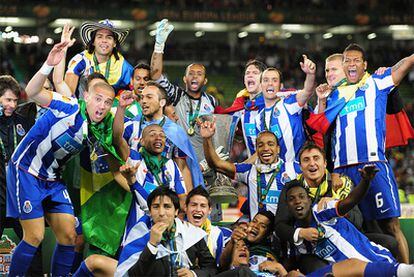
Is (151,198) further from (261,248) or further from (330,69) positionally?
(330,69)

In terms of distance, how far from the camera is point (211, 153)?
8953 mm

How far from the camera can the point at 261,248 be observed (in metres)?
8.21

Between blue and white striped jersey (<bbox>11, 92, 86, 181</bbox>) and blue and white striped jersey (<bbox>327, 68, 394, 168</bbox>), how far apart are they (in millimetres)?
2620

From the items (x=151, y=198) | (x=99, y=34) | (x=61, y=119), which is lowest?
(x=151, y=198)

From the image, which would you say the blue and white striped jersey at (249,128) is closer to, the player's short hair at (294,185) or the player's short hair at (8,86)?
the player's short hair at (294,185)

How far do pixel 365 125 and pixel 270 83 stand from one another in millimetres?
1203

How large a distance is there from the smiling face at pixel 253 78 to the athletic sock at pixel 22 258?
336 cm

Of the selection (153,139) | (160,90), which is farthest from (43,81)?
(160,90)

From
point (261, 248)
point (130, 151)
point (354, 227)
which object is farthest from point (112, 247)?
point (354, 227)

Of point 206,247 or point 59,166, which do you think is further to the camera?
point 59,166

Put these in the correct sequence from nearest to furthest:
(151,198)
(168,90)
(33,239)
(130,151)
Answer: (151,198), (33,239), (130,151), (168,90)

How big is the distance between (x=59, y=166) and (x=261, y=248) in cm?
199

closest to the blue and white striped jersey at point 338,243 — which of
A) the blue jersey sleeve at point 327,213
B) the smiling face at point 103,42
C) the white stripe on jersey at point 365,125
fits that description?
the blue jersey sleeve at point 327,213

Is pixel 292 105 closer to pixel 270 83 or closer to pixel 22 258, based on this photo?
pixel 270 83
